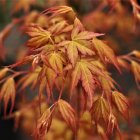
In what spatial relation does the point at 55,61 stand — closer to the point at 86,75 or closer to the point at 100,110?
the point at 86,75

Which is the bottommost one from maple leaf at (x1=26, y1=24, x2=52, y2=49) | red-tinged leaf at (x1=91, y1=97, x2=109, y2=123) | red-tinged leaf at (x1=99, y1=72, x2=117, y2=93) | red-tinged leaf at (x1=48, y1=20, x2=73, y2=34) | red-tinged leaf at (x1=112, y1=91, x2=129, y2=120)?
red-tinged leaf at (x1=112, y1=91, x2=129, y2=120)

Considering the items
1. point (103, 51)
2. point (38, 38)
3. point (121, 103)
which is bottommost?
point (121, 103)

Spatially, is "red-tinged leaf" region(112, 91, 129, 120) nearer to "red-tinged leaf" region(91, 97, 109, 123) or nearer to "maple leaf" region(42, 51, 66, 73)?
"red-tinged leaf" region(91, 97, 109, 123)

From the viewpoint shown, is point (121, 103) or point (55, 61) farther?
point (121, 103)

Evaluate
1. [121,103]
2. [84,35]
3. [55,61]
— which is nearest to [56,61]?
[55,61]

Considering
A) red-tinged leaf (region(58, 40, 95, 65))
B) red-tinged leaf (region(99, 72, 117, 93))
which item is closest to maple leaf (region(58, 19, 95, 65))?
red-tinged leaf (region(58, 40, 95, 65))

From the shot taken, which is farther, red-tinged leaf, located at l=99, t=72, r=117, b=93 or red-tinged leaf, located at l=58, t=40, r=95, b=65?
red-tinged leaf, located at l=99, t=72, r=117, b=93

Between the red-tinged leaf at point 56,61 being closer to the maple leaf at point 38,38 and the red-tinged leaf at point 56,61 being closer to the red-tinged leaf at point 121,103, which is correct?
the maple leaf at point 38,38

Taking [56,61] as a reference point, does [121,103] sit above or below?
below
